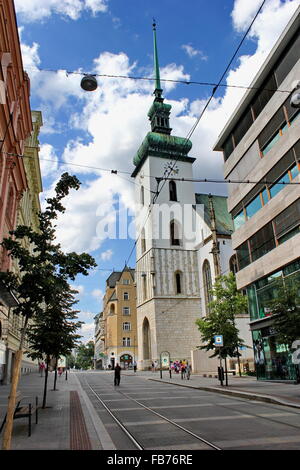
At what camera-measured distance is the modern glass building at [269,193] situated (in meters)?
22.1

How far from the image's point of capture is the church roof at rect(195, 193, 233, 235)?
55.9 metres

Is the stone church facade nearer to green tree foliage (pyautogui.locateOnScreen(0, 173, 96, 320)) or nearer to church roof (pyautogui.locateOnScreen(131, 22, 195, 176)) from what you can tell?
church roof (pyautogui.locateOnScreen(131, 22, 195, 176))

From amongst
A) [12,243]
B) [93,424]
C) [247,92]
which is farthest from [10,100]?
[247,92]

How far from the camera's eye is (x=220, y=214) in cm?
6191

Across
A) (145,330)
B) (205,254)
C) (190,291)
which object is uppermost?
(205,254)

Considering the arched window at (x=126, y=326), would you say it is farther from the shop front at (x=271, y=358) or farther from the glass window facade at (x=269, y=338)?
the shop front at (x=271, y=358)

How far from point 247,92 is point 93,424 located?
79.9ft

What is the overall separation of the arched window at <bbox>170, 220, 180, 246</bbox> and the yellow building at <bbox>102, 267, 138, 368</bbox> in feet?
83.2

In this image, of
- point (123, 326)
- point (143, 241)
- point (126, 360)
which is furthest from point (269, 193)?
point (126, 360)

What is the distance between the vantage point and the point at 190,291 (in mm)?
55656

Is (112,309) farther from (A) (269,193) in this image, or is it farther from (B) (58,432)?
(B) (58,432)

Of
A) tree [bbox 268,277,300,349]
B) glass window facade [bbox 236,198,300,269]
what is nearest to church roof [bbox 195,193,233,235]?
glass window facade [bbox 236,198,300,269]
